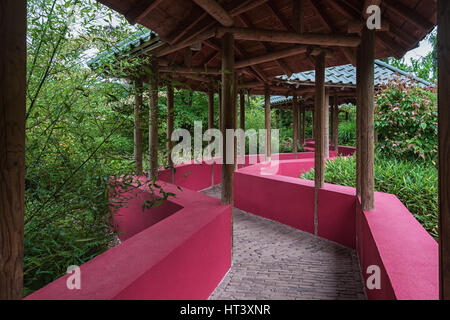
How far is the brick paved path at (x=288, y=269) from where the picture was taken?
2861 millimetres

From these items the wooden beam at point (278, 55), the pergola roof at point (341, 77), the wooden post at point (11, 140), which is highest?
the pergola roof at point (341, 77)

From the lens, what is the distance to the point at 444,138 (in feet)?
3.00

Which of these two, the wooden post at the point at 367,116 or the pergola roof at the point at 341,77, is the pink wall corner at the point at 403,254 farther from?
the pergola roof at the point at 341,77

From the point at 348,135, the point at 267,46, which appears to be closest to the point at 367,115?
the point at 267,46

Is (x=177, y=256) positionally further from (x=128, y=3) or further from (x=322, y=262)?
(x=128, y=3)

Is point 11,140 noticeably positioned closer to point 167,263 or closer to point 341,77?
point 167,263

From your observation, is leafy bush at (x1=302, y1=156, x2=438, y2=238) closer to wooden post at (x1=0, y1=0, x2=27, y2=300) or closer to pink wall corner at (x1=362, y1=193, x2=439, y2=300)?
pink wall corner at (x1=362, y1=193, x2=439, y2=300)

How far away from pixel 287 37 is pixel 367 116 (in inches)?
58.4

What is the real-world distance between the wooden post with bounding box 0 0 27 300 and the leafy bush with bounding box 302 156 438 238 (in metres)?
4.22

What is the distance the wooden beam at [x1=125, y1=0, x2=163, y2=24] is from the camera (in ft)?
9.30

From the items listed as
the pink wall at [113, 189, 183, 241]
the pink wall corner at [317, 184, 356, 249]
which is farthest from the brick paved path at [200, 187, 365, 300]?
the pink wall at [113, 189, 183, 241]

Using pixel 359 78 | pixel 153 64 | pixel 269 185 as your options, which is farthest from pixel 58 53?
pixel 269 185

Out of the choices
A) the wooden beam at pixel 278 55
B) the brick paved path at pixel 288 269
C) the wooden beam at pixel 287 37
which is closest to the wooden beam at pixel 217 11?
the wooden beam at pixel 287 37

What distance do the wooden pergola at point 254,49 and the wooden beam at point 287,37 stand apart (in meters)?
0.01
